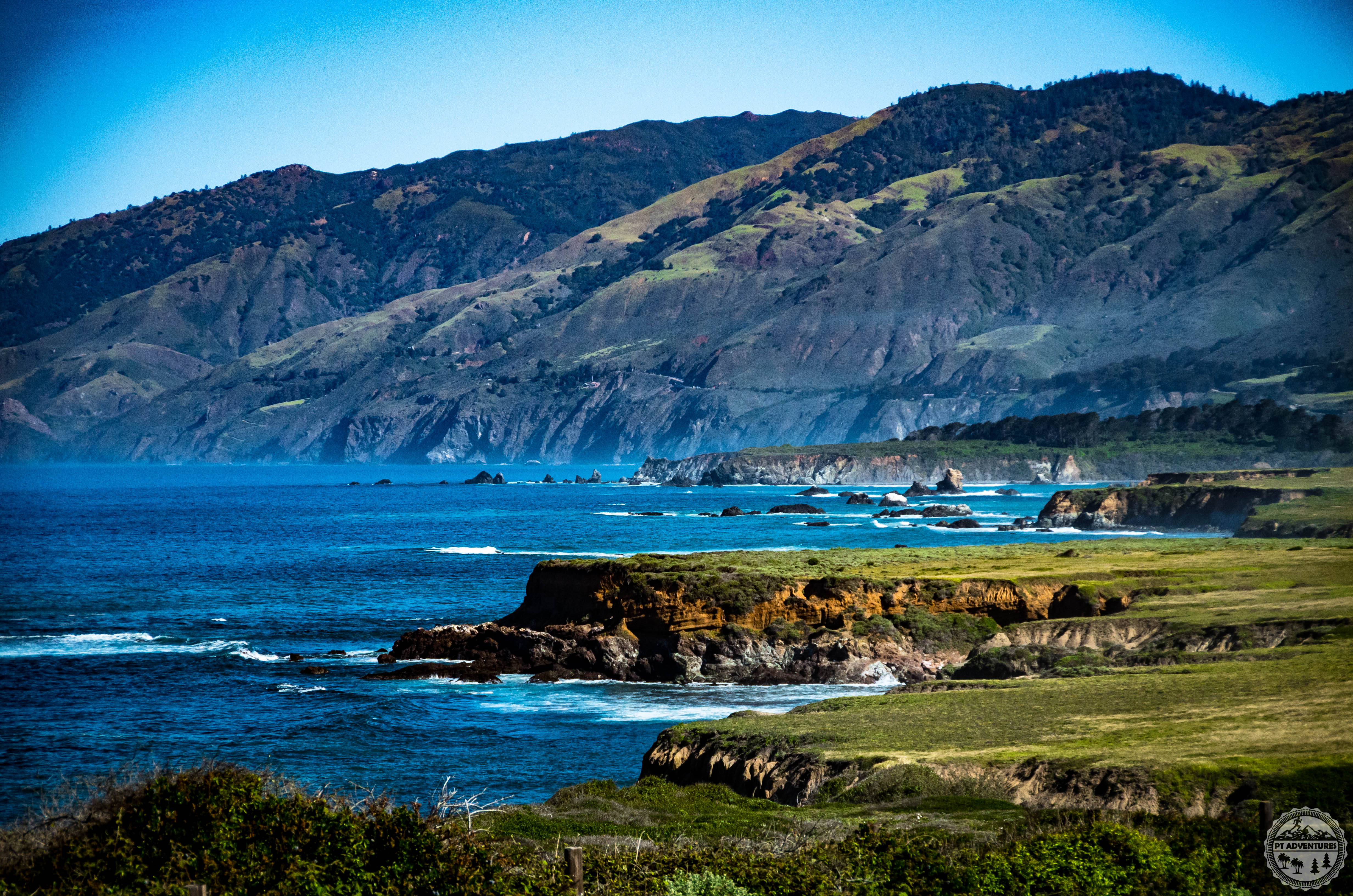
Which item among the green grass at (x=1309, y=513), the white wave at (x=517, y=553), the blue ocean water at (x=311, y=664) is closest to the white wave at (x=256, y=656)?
the blue ocean water at (x=311, y=664)

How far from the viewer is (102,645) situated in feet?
223

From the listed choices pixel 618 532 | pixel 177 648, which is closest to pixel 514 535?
pixel 618 532

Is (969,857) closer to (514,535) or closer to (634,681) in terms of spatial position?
(634,681)

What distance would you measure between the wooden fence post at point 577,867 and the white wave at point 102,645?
49.5m

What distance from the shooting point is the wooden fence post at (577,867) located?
2047 centimetres

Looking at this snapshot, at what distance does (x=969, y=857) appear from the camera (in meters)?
24.1

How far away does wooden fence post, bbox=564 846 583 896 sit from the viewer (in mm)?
20469

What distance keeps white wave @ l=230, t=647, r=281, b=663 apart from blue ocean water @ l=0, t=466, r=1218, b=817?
0.56ft

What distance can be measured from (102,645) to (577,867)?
54.9 meters

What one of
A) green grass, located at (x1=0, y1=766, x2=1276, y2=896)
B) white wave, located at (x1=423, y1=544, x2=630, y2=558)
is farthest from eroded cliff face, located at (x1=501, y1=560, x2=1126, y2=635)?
white wave, located at (x1=423, y1=544, x2=630, y2=558)

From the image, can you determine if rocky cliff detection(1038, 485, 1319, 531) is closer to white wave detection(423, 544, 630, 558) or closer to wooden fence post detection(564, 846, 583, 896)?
white wave detection(423, 544, 630, 558)

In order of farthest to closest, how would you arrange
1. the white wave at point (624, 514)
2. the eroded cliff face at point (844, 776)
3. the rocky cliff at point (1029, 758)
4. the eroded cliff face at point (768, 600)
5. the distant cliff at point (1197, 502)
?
the white wave at point (624, 514), the distant cliff at point (1197, 502), the eroded cliff face at point (768, 600), the rocky cliff at point (1029, 758), the eroded cliff face at point (844, 776)

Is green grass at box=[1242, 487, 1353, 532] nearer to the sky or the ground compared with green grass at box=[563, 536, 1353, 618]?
nearer to the sky

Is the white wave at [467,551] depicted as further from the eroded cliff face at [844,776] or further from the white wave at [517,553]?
the eroded cliff face at [844,776]
